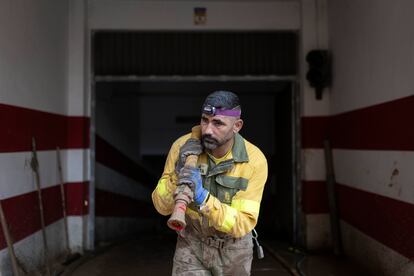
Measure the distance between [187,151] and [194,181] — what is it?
226mm

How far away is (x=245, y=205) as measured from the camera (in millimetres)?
2650

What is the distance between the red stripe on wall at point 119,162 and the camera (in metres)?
6.94

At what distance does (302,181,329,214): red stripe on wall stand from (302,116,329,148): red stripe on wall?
0.44m

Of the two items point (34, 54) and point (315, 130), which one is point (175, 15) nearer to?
point (34, 54)

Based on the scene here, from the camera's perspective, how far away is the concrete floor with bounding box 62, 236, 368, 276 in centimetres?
488

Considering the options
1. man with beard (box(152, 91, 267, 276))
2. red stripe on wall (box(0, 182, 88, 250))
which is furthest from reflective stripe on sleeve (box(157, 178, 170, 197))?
red stripe on wall (box(0, 182, 88, 250))

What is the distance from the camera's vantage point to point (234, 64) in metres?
6.17

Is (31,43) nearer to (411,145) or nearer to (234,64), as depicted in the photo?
(234,64)

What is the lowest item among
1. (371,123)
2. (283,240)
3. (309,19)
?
(283,240)

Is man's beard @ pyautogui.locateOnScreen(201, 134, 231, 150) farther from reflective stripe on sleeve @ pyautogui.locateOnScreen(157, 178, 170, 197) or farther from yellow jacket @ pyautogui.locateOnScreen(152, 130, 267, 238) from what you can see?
reflective stripe on sleeve @ pyautogui.locateOnScreen(157, 178, 170, 197)

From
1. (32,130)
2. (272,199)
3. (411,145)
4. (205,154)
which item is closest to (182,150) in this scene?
(205,154)

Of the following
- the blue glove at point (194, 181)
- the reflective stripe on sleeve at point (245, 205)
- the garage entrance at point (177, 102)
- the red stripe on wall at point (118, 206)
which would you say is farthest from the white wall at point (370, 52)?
the red stripe on wall at point (118, 206)

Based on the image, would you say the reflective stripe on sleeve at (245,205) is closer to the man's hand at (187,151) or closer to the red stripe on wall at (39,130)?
the man's hand at (187,151)

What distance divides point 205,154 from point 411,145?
1.79m
